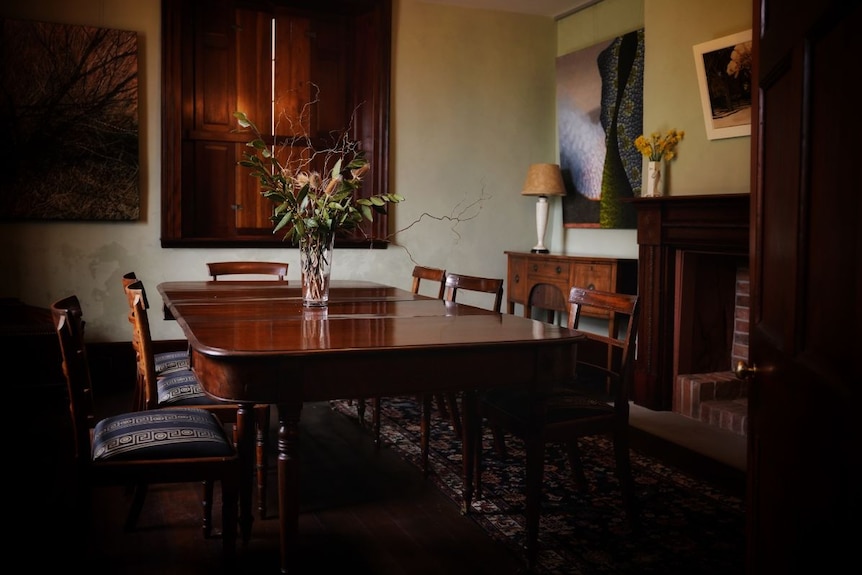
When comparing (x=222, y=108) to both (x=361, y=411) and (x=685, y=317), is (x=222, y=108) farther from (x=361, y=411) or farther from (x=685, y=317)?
(x=685, y=317)

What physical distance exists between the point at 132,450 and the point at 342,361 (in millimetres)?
653

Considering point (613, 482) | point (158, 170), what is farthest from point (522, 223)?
point (613, 482)

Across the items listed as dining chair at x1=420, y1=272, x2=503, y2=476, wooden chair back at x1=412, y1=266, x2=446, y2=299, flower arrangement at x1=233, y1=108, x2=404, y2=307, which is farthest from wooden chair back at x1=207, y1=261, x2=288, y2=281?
flower arrangement at x1=233, y1=108, x2=404, y2=307

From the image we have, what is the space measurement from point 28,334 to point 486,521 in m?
3.01

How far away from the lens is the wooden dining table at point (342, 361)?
2033mm

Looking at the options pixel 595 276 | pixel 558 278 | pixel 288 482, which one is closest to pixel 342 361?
pixel 288 482

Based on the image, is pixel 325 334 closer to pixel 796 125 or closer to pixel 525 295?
pixel 796 125

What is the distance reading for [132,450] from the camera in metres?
2.16

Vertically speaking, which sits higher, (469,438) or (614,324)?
(614,324)

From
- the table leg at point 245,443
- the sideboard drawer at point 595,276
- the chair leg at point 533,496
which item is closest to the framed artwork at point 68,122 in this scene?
the sideboard drawer at point 595,276

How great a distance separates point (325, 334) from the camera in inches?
92.4

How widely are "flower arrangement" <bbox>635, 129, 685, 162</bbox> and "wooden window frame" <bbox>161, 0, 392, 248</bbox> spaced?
178 cm

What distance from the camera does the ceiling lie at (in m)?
5.92

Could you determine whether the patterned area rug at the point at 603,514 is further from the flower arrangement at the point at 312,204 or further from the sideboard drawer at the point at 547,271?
the sideboard drawer at the point at 547,271
